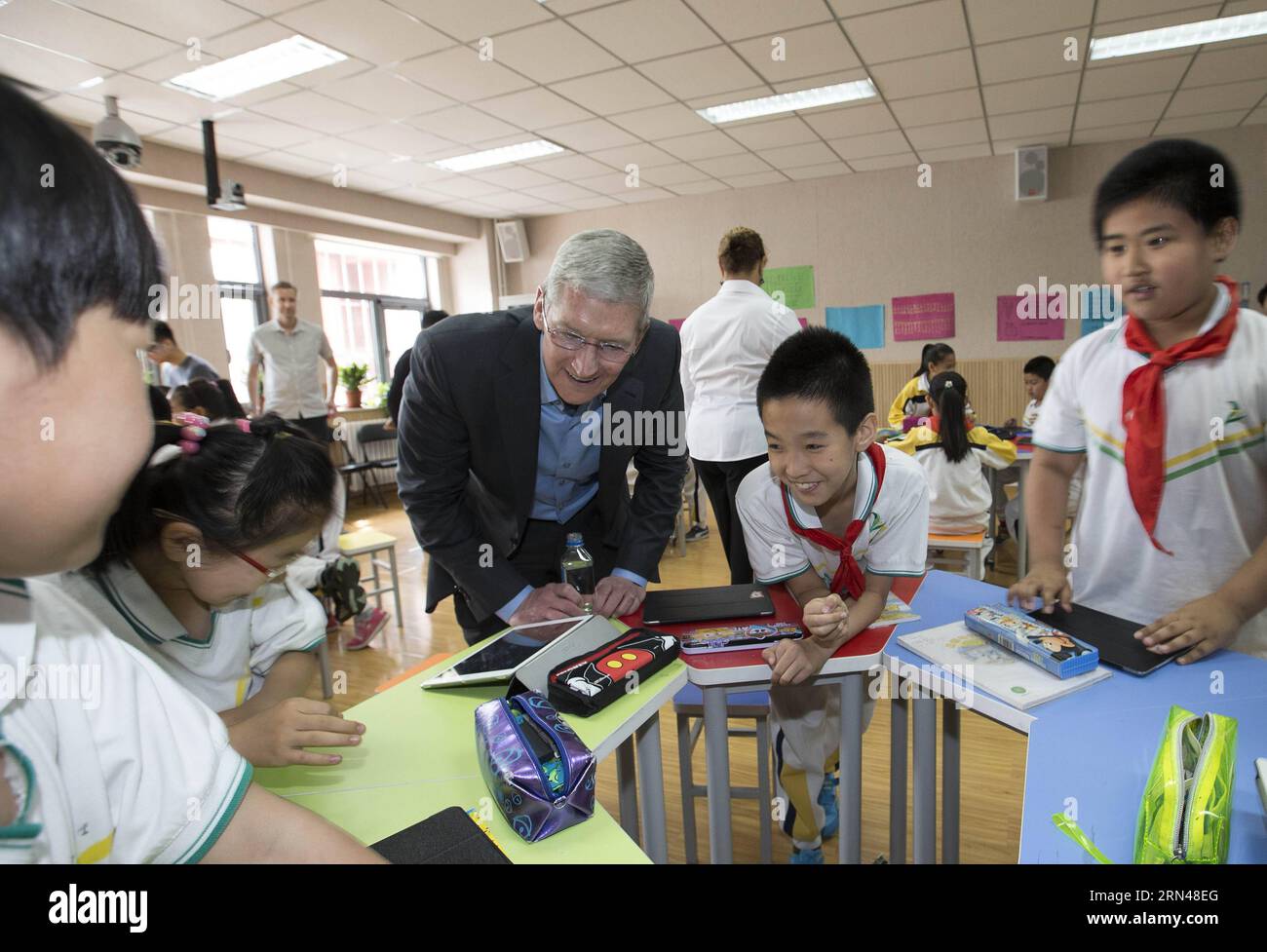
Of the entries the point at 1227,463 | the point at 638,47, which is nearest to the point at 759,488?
the point at 1227,463

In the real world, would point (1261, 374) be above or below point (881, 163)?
below

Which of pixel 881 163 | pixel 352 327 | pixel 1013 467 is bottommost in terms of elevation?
pixel 1013 467

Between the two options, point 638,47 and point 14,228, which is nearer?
point 14,228

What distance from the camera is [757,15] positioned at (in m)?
3.62

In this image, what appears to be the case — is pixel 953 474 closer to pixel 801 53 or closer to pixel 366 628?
pixel 801 53

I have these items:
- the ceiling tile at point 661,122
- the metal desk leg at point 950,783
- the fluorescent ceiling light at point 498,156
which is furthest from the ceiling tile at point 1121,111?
the metal desk leg at point 950,783

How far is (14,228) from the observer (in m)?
0.33

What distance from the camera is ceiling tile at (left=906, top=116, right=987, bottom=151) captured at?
554 cm

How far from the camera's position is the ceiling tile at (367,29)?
3.41 meters

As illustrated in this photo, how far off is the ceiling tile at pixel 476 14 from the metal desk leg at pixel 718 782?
3537 millimetres

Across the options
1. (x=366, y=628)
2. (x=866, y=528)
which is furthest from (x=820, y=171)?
(x=866, y=528)

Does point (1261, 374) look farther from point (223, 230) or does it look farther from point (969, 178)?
point (223, 230)

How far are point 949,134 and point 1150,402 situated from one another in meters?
5.56
